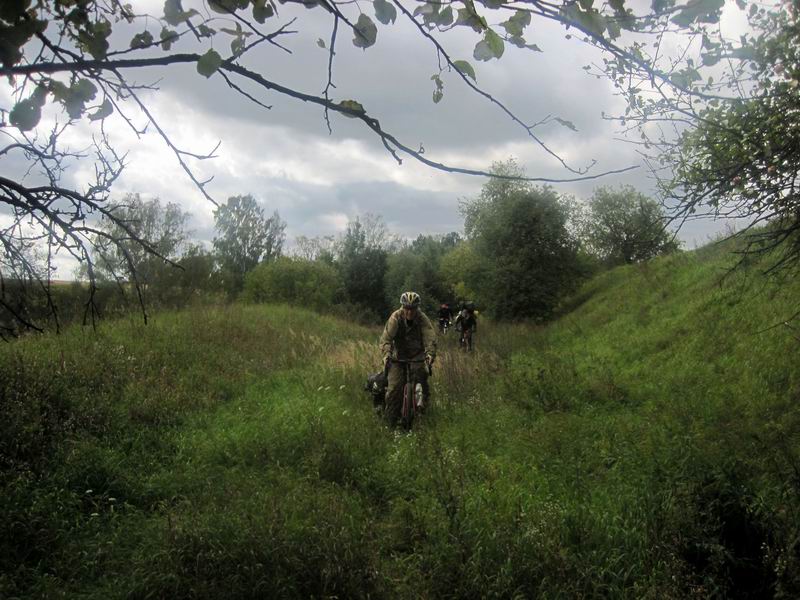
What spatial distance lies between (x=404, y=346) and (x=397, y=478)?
2976 millimetres

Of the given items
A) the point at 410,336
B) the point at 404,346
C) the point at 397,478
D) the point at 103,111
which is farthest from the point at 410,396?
the point at 103,111

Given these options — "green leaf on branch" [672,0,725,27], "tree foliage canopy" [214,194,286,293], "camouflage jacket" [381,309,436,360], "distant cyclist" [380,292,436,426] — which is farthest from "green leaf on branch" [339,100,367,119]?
"tree foliage canopy" [214,194,286,293]

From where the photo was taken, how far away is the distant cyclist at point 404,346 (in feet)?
26.9

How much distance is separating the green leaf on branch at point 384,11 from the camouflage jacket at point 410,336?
6.57 meters

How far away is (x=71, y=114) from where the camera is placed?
2307 millimetres

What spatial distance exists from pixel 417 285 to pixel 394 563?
54.6 metres

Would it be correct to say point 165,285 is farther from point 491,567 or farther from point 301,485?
point 491,567

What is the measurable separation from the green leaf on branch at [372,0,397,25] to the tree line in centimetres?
100

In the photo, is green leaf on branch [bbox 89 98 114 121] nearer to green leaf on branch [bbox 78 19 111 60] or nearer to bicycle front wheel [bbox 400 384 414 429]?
green leaf on branch [bbox 78 19 111 60]

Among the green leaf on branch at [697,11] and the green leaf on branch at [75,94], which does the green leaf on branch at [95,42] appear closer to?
the green leaf on branch at [75,94]

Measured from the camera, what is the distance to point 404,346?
27.9 ft

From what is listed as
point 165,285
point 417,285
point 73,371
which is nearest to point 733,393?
point 73,371

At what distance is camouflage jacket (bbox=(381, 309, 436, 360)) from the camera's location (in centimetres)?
839

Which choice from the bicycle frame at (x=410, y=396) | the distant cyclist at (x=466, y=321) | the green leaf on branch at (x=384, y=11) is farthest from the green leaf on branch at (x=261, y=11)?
the distant cyclist at (x=466, y=321)
